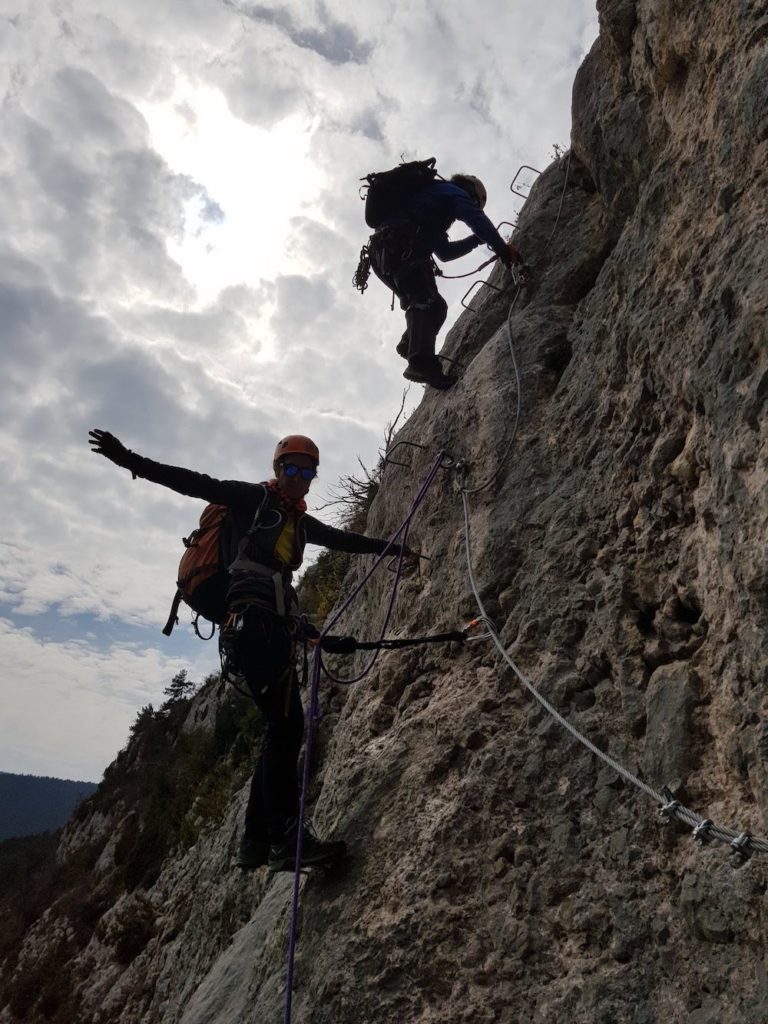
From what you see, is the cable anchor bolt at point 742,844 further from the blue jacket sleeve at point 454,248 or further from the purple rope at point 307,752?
the blue jacket sleeve at point 454,248

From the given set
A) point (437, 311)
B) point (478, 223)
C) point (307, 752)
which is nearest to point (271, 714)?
point (307, 752)

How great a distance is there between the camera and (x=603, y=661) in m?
3.38

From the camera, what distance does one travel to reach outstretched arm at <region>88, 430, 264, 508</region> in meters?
4.49

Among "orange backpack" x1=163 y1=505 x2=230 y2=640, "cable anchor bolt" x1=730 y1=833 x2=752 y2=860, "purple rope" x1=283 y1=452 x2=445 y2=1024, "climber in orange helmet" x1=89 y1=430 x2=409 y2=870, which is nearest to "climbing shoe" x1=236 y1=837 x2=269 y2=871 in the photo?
"climber in orange helmet" x1=89 y1=430 x2=409 y2=870

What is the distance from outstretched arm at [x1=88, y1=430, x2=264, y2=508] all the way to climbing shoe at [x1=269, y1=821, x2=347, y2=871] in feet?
6.38

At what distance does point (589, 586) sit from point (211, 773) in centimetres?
1041

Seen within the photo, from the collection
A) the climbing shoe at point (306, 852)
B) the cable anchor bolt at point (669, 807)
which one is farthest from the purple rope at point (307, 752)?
the cable anchor bolt at point (669, 807)

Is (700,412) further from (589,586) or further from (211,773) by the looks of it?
(211,773)

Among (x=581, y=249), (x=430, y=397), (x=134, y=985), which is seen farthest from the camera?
(x=134, y=985)

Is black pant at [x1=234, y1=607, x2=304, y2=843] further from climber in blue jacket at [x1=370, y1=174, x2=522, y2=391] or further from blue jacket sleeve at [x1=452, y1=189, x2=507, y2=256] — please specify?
blue jacket sleeve at [x1=452, y1=189, x2=507, y2=256]

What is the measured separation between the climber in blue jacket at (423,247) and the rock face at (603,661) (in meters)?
1.62

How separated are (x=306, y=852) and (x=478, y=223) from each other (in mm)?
5062

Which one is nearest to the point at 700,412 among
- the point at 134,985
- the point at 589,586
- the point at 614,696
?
the point at 589,586

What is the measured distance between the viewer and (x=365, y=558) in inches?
289
